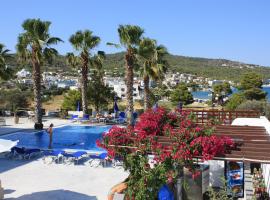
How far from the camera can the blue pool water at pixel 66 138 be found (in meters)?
Result: 21.8

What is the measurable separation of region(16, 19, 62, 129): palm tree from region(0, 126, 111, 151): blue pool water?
5.25 ft

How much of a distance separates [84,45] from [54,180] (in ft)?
57.7

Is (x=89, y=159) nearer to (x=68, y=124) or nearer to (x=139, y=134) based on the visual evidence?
(x=139, y=134)

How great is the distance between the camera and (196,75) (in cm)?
13362

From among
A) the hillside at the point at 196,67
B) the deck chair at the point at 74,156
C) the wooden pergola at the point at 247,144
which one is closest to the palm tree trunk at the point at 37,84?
the deck chair at the point at 74,156

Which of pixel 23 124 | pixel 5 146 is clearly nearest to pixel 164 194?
pixel 5 146

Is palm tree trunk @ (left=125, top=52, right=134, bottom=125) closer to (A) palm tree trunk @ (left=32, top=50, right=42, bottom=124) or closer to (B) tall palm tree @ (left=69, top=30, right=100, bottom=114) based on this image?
(B) tall palm tree @ (left=69, top=30, right=100, bottom=114)

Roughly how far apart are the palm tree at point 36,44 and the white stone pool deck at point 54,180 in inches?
411

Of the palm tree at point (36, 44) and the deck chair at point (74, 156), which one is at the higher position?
the palm tree at point (36, 44)

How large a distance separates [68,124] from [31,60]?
5.57 metres

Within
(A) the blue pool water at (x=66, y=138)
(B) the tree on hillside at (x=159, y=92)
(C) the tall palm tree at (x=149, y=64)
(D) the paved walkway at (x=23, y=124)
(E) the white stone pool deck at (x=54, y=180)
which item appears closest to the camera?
(E) the white stone pool deck at (x=54, y=180)

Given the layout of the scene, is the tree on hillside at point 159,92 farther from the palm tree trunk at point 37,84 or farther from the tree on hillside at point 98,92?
the palm tree trunk at point 37,84

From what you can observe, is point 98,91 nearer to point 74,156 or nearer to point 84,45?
point 84,45

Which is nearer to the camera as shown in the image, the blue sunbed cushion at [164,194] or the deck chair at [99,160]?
the blue sunbed cushion at [164,194]
